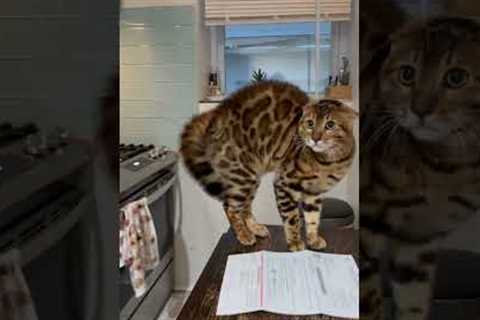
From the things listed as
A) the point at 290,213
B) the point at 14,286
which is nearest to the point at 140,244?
the point at 290,213

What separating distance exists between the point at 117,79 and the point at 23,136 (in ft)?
0.34

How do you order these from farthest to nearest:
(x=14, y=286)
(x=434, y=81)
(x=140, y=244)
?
1. (x=140, y=244)
2. (x=14, y=286)
3. (x=434, y=81)

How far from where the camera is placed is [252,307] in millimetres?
732

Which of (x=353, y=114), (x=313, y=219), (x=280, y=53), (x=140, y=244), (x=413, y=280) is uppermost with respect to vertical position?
(x=280, y=53)

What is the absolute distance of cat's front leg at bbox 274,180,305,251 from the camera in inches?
33.5

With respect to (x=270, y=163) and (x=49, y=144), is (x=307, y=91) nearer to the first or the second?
(x=270, y=163)

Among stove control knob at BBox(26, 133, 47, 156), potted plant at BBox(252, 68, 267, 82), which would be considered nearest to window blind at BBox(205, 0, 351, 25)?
potted plant at BBox(252, 68, 267, 82)

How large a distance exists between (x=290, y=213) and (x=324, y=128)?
22 centimetres

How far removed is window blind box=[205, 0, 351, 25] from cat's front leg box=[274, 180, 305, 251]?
32 cm

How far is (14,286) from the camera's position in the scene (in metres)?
0.39

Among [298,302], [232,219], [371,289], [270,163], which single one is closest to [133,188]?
[232,219]

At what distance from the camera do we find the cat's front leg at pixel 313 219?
2.90 feet

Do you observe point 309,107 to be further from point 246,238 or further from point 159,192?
point 159,192

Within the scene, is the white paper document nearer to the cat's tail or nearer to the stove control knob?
the cat's tail
